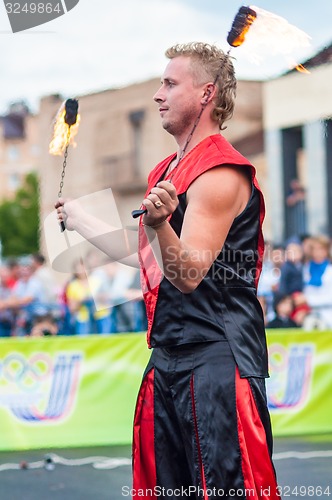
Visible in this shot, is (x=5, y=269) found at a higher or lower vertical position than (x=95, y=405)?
lower

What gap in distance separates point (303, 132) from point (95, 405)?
991cm

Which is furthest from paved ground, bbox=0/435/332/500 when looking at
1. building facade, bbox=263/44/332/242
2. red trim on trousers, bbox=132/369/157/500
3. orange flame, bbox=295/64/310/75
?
building facade, bbox=263/44/332/242

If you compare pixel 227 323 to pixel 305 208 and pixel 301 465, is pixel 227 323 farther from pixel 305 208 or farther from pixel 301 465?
pixel 305 208

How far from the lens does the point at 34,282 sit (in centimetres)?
1162

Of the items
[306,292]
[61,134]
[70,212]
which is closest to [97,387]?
[306,292]

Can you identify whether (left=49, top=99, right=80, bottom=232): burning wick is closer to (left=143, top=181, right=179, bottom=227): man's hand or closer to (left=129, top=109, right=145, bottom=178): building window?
(left=143, top=181, right=179, bottom=227): man's hand

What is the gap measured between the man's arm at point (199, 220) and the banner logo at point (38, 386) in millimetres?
4725

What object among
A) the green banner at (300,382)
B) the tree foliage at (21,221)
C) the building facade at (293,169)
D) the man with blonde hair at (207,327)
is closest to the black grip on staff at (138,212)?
the man with blonde hair at (207,327)

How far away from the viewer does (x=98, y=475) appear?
608 cm

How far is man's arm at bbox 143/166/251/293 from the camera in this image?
2.66 metres

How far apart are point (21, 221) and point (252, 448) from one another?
76792 mm

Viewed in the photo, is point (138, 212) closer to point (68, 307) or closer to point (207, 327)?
point (207, 327)

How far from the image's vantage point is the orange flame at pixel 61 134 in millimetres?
3334

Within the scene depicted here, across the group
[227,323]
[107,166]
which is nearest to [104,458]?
[227,323]
